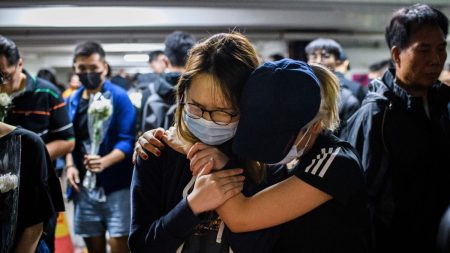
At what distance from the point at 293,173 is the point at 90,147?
6.66 feet

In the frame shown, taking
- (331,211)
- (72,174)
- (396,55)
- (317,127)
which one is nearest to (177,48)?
(72,174)

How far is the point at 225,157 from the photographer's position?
3.75 feet

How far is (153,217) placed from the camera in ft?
3.82

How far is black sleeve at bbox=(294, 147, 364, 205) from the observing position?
3.47ft

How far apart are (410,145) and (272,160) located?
3.09 feet

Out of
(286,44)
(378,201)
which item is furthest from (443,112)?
(286,44)

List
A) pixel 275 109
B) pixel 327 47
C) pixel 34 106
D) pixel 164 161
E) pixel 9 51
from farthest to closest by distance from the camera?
pixel 327 47 → pixel 34 106 → pixel 9 51 → pixel 164 161 → pixel 275 109

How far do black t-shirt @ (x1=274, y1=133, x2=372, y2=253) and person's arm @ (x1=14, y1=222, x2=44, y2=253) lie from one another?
89 cm

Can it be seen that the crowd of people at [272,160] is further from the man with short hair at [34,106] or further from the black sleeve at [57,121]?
the black sleeve at [57,121]

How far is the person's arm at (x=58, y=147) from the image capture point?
2.44 m

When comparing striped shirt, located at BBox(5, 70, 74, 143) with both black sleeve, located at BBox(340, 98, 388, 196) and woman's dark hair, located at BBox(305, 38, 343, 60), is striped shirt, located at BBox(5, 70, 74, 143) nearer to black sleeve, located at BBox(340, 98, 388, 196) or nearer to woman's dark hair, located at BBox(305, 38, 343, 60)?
black sleeve, located at BBox(340, 98, 388, 196)

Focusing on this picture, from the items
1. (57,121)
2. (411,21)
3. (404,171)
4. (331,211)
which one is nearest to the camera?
(331,211)

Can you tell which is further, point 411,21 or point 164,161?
point 411,21

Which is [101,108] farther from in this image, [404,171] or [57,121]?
[404,171]
